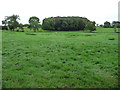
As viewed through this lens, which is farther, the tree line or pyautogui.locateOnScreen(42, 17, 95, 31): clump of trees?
pyautogui.locateOnScreen(42, 17, 95, 31): clump of trees

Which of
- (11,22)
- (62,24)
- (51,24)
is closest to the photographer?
(11,22)

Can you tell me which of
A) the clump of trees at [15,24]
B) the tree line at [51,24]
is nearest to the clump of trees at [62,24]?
the tree line at [51,24]

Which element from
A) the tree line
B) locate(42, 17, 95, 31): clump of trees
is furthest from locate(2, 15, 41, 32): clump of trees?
locate(42, 17, 95, 31): clump of trees

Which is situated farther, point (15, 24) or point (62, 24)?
point (62, 24)

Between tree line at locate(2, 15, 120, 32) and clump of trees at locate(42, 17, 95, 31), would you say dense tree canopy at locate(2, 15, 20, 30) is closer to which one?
tree line at locate(2, 15, 120, 32)

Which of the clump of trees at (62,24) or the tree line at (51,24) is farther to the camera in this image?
the clump of trees at (62,24)

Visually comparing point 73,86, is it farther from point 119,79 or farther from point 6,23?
point 6,23

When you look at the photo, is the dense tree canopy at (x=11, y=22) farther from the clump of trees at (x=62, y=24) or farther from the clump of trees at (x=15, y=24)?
the clump of trees at (x=62, y=24)

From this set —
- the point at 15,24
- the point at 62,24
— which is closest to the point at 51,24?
the point at 62,24

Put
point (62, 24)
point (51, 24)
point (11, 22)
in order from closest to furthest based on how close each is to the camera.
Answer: point (11, 22) → point (51, 24) → point (62, 24)

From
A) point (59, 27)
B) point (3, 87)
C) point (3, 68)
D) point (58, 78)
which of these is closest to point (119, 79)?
point (58, 78)

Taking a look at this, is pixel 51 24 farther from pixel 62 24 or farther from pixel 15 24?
pixel 15 24

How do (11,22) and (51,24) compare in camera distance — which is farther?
(51,24)

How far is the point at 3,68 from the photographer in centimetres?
636
